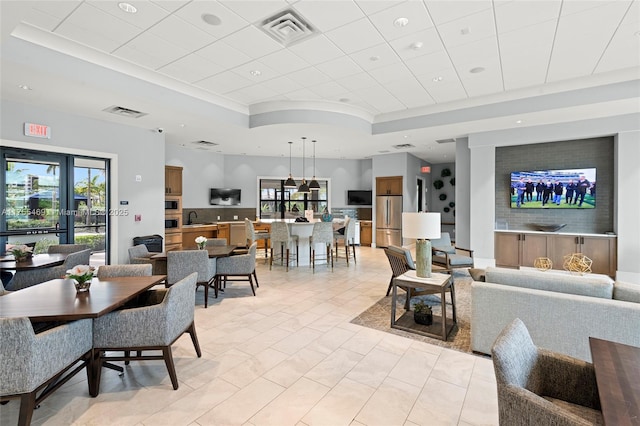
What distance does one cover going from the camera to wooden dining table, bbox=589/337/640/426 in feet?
3.55

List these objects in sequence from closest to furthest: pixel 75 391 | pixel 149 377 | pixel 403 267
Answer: pixel 75 391, pixel 149 377, pixel 403 267

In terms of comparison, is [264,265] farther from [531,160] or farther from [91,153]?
[531,160]

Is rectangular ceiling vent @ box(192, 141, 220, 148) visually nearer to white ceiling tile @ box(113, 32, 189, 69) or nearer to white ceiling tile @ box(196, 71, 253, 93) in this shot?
white ceiling tile @ box(196, 71, 253, 93)

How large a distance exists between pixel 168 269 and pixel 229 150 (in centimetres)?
560

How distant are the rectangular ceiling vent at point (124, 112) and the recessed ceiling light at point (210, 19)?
261cm

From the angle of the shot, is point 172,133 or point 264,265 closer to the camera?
point 172,133

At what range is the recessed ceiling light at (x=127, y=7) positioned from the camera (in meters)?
2.99

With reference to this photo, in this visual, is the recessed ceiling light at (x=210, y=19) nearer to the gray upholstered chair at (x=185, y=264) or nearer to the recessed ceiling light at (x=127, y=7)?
the recessed ceiling light at (x=127, y=7)

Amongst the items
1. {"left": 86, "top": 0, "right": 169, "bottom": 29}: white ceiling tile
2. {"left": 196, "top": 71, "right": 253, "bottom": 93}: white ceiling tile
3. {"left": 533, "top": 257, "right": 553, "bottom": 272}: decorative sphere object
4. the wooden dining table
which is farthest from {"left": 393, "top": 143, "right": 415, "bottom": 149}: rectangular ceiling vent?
the wooden dining table

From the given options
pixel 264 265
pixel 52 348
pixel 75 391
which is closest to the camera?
pixel 52 348

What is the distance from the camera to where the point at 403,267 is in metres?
4.37

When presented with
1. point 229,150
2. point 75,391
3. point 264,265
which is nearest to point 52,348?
point 75,391

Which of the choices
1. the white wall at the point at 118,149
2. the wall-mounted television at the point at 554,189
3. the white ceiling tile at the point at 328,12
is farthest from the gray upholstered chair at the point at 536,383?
the white wall at the point at 118,149

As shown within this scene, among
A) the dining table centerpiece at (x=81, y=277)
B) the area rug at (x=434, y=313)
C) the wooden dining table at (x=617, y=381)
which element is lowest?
the area rug at (x=434, y=313)
